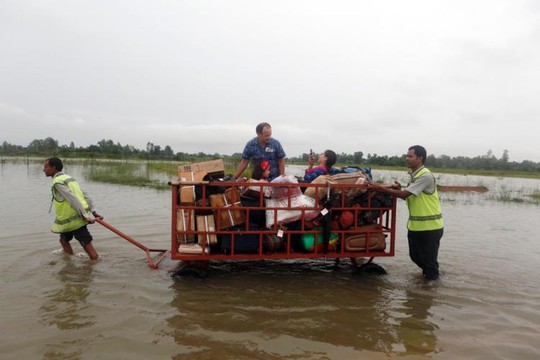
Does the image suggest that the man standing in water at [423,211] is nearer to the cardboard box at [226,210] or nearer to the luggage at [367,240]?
the luggage at [367,240]

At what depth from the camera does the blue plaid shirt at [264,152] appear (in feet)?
20.5

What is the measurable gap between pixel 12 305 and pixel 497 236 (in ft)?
33.7

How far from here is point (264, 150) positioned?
625cm

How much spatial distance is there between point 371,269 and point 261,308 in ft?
7.22

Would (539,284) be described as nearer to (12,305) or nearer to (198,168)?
(198,168)

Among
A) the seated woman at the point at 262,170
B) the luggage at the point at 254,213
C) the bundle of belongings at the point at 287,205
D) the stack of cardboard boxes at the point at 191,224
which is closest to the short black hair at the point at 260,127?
the seated woman at the point at 262,170

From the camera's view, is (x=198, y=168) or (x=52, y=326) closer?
(x=52, y=326)

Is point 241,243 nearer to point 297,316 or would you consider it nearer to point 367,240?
point 297,316

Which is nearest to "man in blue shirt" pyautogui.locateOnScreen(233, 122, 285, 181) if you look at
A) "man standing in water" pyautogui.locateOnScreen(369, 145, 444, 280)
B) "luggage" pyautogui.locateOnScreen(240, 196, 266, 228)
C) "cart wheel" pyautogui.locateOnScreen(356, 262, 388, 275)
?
"luggage" pyautogui.locateOnScreen(240, 196, 266, 228)

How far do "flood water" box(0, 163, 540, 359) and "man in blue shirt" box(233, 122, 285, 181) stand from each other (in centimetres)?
165

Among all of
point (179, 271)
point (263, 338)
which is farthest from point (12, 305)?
point (263, 338)

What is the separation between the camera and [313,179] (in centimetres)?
583

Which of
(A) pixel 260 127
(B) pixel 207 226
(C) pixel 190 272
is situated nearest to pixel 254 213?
(B) pixel 207 226

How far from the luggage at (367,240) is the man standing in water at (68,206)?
12.5 feet
